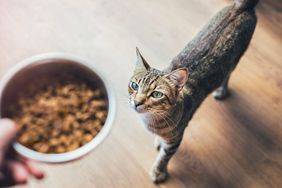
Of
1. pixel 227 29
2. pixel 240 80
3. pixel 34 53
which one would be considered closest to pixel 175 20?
pixel 240 80

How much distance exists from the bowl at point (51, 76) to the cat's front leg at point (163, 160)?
24cm

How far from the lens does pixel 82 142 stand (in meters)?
1.37

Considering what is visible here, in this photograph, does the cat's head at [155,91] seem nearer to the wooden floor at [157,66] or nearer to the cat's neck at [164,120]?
the cat's neck at [164,120]

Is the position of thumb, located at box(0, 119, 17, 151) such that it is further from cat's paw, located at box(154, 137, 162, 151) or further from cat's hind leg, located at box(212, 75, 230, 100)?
cat's hind leg, located at box(212, 75, 230, 100)

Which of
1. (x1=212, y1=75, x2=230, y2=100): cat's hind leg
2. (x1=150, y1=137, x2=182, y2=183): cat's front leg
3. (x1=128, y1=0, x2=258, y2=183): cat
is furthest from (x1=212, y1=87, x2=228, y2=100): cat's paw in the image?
(x1=150, y1=137, x2=182, y2=183): cat's front leg

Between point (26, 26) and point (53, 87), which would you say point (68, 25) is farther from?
point (53, 87)

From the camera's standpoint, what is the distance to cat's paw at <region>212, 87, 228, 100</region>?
1601 mm

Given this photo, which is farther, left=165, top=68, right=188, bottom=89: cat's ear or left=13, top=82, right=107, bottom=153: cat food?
left=13, top=82, right=107, bottom=153: cat food

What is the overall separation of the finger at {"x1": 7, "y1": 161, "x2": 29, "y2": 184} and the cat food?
1.42ft

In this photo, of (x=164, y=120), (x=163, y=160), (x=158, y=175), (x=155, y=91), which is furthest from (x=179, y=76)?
(x=158, y=175)

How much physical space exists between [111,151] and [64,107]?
28 centimetres

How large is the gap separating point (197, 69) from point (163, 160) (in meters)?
0.39

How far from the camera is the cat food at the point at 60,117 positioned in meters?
1.37

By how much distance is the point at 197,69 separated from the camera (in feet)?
4.02
